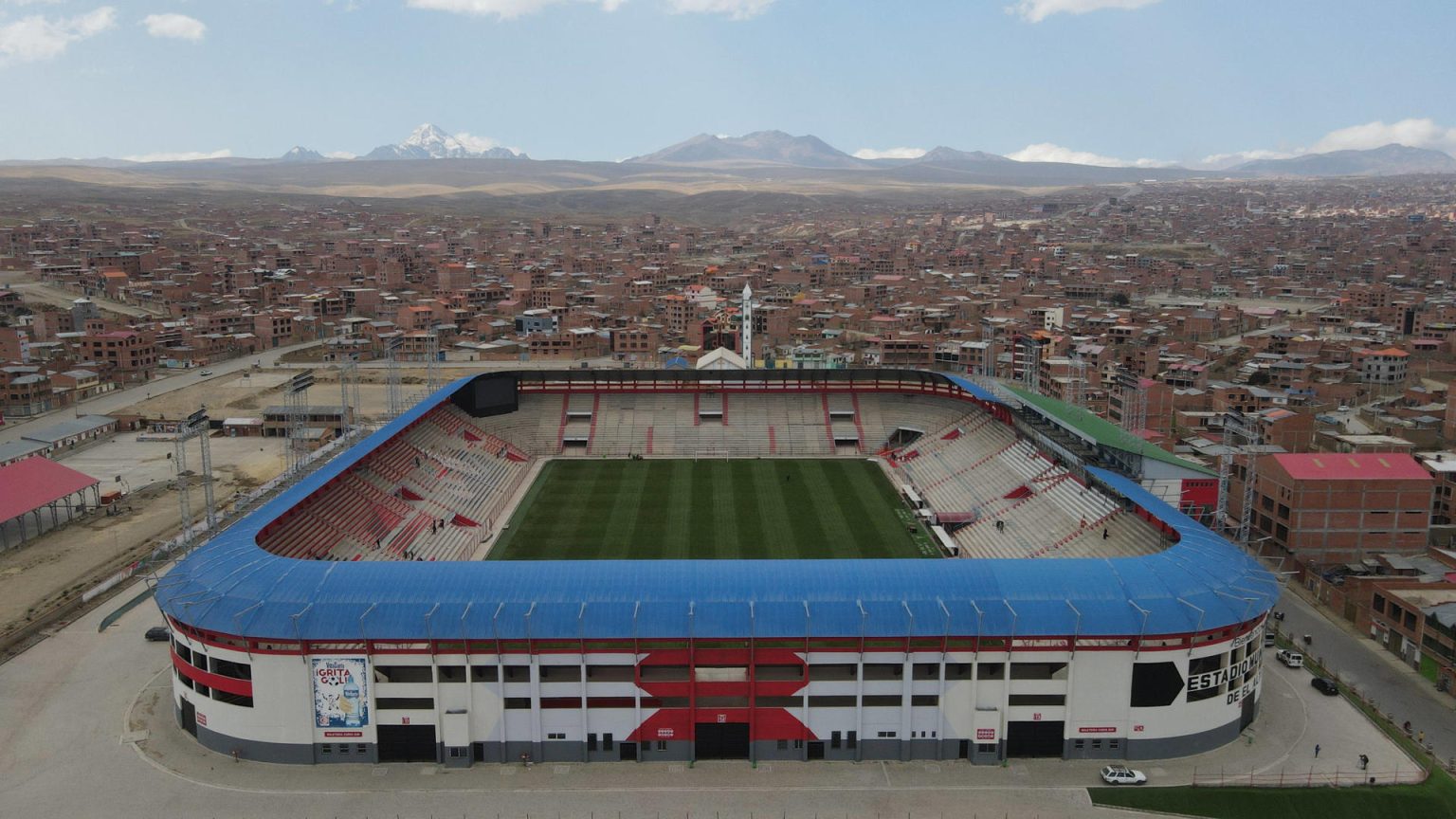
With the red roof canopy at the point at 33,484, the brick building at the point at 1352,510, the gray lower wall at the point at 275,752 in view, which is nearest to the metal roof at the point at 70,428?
the red roof canopy at the point at 33,484

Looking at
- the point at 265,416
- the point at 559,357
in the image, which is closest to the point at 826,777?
the point at 265,416

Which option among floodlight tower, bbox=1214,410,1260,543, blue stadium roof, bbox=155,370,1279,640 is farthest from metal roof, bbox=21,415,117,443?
floodlight tower, bbox=1214,410,1260,543

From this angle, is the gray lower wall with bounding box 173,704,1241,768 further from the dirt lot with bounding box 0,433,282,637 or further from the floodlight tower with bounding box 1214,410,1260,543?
the dirt lot with bounding box 0,433,282,637

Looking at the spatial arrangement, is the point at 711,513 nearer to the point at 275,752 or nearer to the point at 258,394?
the point at 275,752

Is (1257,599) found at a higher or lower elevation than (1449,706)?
higher

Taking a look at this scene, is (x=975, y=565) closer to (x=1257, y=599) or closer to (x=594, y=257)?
(x=1257, y=599)

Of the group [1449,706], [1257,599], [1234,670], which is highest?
[1257,599]

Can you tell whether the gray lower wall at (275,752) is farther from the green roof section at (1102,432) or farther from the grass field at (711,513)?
the green roof section at (1102,432)
